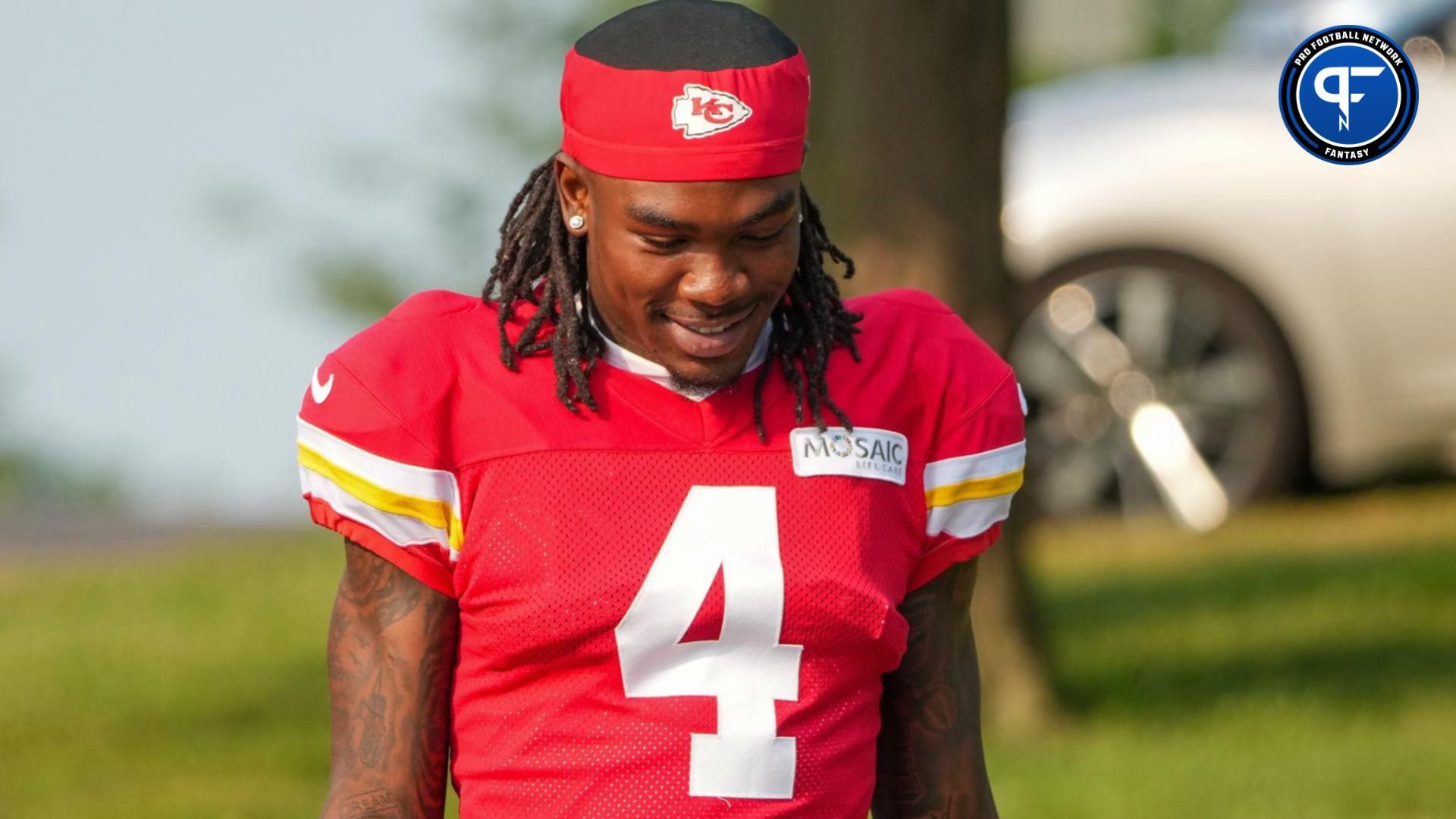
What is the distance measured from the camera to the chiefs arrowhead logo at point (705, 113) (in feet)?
8.95

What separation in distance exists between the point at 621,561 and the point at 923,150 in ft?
12.7

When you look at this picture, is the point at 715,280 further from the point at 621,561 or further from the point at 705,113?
the point at 621,561

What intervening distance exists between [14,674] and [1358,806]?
4167 millimetres

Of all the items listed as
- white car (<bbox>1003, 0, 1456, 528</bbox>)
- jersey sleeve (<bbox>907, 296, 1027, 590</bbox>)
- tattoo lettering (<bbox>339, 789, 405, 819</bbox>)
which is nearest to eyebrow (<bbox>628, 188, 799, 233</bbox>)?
jersey sleeve (<bbox>907, 296, 1027, 590</bbox>)

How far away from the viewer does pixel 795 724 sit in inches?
111

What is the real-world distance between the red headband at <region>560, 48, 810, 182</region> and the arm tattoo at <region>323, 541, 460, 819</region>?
0.58 metres

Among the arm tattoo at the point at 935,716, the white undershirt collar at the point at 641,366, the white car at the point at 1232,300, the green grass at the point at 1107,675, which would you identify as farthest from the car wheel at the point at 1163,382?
the white undershirt collar at the point at 641,366

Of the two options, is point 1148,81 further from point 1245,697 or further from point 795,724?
point 795,724

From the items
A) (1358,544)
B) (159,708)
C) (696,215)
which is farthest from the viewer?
(1358,544)

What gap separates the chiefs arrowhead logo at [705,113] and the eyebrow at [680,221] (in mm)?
98

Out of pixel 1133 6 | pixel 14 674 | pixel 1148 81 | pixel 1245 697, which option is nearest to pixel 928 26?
pixel 1245 697

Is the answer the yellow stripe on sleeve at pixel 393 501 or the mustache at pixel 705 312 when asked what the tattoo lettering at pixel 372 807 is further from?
the mustache at pixel 705 312

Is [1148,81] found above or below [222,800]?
above

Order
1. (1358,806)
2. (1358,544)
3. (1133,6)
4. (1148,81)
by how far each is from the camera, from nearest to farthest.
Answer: (1358,806)
(1358,544)
(1148,81)
(1133,6)
